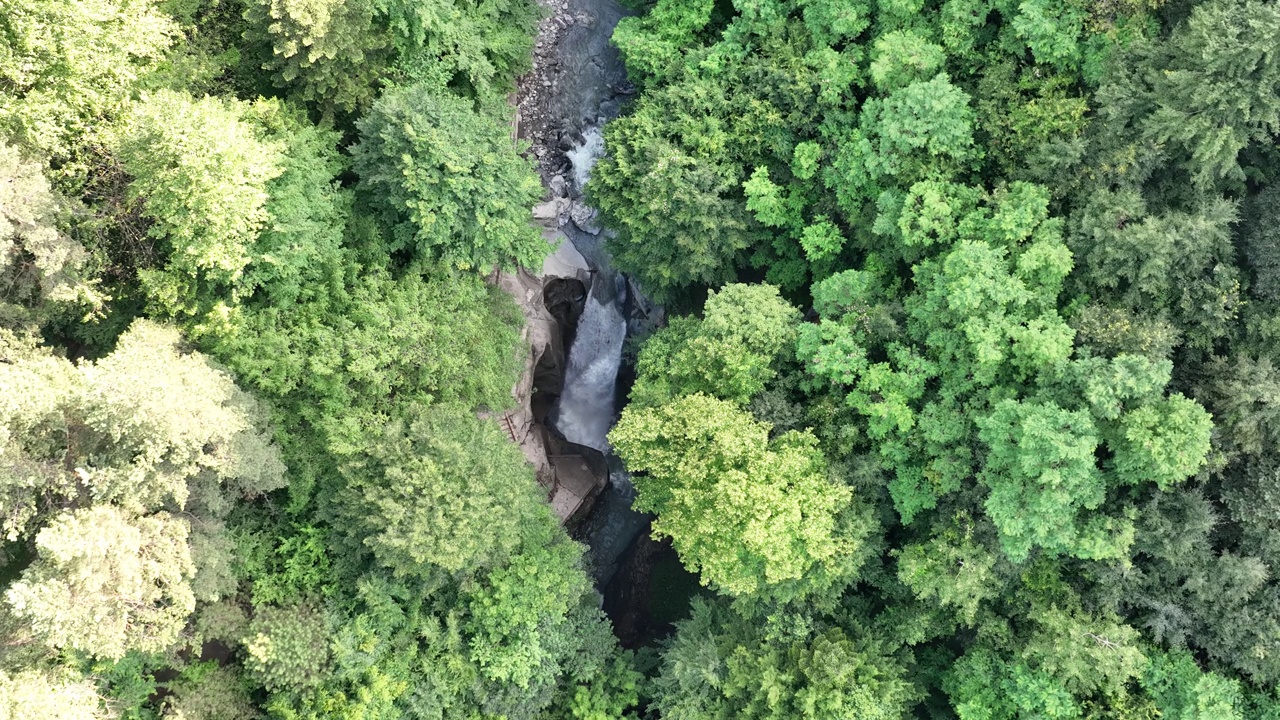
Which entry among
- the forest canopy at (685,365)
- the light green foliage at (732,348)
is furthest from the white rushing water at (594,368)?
the light green foliage at (732,348)

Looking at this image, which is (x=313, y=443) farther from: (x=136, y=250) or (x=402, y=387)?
(x=136, y=250)

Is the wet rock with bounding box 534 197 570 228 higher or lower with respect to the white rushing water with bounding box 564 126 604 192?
lower

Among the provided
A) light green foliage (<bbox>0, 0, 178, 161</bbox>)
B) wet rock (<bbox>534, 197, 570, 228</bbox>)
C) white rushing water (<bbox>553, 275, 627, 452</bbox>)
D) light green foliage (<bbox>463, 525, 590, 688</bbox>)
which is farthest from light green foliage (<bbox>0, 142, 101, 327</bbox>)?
white rushing water (<bbox>553, 275, 627, 452</bbox>)

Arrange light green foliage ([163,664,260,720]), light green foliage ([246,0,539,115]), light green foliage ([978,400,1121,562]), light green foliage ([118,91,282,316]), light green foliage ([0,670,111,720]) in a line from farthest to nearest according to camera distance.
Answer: light green foliage ([163,664,260,720]) < light green foliage ([246,0,539,115]) < light green foliage ([978,400,1121,562]) < light green foliage ([118,91,282,316]) < light green foliage ([0,670,111,720])

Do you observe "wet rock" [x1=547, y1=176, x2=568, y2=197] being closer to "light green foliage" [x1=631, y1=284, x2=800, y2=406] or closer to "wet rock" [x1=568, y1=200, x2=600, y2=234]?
"wet rock" [x1=568, y1=200, x2=600, y2=234]

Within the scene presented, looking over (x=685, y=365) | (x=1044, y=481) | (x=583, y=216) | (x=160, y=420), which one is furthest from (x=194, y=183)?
(x=1044, y=481)

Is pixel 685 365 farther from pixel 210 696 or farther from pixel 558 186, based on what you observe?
pixel 210 696
